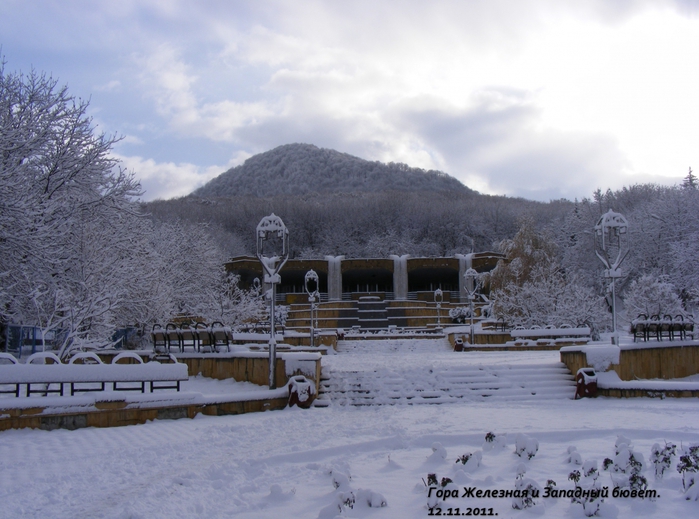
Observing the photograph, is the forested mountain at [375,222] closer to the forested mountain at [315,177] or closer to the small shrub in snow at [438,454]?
the forested mountain at [315,177]

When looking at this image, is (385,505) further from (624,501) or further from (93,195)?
(93,195)

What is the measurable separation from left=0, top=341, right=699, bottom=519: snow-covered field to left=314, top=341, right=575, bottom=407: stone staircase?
1.60 meters

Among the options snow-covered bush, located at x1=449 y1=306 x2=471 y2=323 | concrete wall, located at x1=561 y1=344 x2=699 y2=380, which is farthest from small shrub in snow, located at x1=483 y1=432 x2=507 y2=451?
snow-covered bush, located at x1=449 y1=306 x2=471 y2=323

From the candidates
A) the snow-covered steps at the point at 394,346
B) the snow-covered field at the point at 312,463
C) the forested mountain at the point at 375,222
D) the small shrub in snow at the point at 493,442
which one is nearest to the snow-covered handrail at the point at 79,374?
the snow-covered field at the point at 312,463

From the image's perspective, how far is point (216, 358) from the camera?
1295 centimetres

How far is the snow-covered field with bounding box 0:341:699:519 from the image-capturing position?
4758mm

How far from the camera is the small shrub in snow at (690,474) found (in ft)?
15.2

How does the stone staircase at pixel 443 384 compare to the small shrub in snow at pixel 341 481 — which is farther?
the stone staircase at pixel 443 384

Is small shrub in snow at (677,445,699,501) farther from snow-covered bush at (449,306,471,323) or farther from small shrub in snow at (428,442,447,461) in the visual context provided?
snow-covered bush at (449,306,471,323)

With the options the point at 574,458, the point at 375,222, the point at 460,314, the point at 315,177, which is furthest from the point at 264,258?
the point at 315,177

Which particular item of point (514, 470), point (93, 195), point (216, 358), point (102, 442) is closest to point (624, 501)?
point (514, 470)

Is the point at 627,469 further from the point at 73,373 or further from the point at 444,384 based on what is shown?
the point at 73,373

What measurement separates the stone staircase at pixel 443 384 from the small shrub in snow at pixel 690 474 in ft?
21.8

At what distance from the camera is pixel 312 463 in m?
6.30
